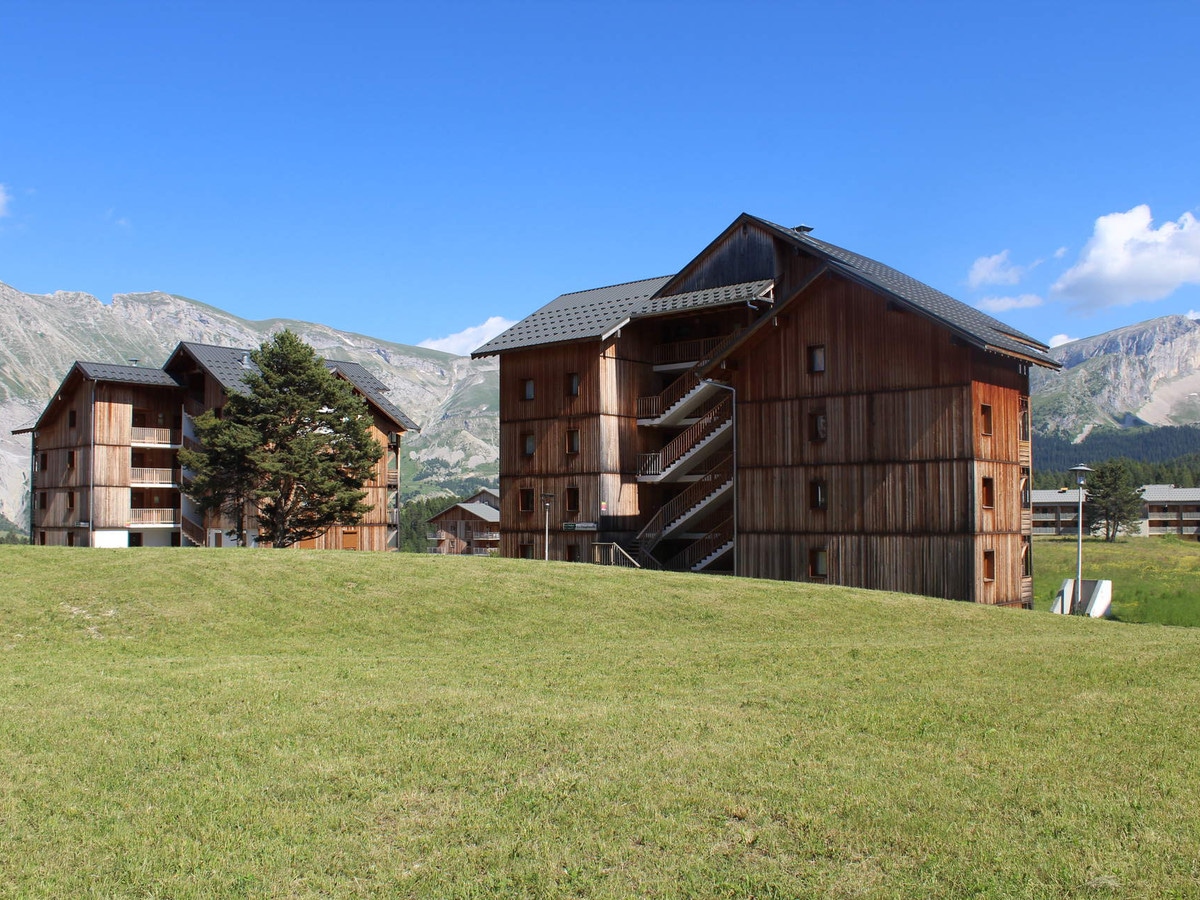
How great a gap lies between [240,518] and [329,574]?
2389 centimetres

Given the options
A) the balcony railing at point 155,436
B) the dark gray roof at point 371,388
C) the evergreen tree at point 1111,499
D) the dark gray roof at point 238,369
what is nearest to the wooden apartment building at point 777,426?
the dark gray roof at point 371,388

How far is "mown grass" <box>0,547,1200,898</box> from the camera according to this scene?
8648 millimetres

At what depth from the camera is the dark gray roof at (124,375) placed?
59812 mm

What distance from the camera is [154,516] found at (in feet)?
203

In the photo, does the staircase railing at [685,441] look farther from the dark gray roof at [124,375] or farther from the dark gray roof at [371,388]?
the dark gray roof at [124,375]

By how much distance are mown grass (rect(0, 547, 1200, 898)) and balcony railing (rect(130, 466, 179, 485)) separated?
1591 inches

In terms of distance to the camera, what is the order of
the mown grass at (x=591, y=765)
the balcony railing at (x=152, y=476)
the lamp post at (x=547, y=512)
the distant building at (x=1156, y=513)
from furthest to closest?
the distant building at (x=1156, y=513) → the balcony railing at (x=152, y=476) → the lamp post at (x=547, y=512) → the mown grass at (x=591, y=765)

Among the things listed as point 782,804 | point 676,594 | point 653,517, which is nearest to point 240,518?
point 653,517

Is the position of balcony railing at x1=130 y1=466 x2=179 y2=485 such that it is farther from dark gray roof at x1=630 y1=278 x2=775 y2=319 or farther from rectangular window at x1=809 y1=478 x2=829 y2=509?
rectangular window at x1=809 y1=478 x2=829 y2=509

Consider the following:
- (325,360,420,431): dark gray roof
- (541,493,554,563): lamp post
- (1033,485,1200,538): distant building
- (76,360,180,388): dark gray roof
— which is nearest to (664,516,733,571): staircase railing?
(541,493,554,563): lamp post

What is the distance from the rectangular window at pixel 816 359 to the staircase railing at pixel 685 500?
6216 millimetres

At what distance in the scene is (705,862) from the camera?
345 inches

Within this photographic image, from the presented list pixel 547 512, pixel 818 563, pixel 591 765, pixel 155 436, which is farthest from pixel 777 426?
pixel 155 436

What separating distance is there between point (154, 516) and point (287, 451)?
17.2 meters
